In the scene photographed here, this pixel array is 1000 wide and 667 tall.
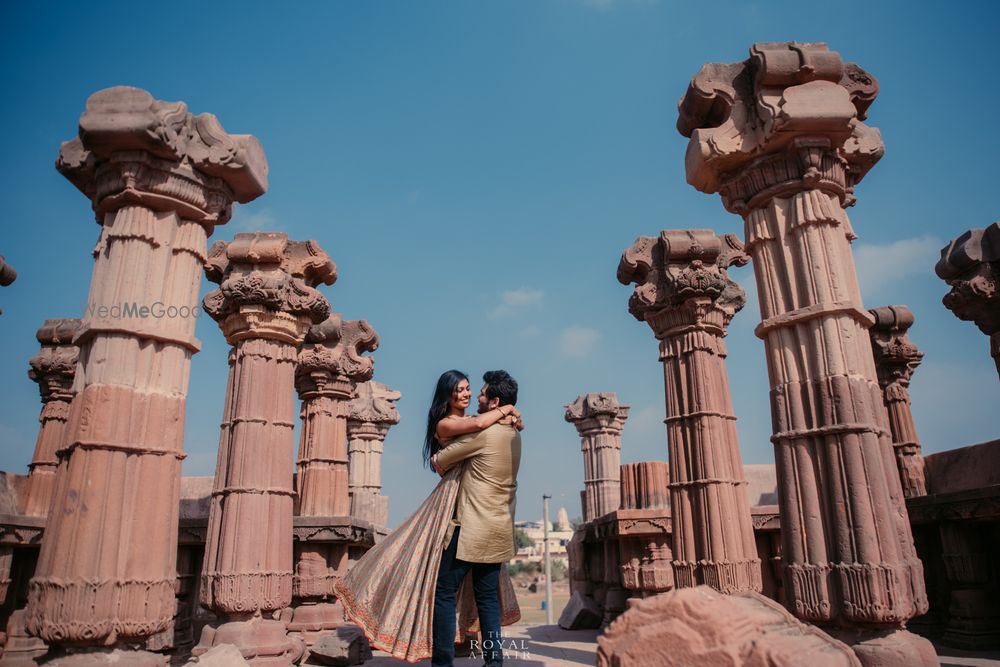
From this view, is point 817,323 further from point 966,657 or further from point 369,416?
point 369,416

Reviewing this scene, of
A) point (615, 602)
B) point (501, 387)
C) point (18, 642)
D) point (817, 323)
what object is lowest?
point (18, 642)

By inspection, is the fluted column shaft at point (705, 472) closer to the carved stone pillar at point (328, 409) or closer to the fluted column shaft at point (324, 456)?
the carved stone pillar at point (328, 409)

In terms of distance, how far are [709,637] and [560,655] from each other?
6.77 metres

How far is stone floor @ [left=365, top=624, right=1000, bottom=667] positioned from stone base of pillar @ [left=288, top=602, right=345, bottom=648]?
107cm

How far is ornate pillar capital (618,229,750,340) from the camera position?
8.80 metres

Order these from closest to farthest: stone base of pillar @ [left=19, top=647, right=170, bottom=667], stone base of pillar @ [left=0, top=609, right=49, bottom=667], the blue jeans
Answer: the blue jeans → stone base of pillar @ [left=19, top=647, right=170, bottom=667] → stone base of pillar @ [left=0, top=609, right=49, bottom=667]

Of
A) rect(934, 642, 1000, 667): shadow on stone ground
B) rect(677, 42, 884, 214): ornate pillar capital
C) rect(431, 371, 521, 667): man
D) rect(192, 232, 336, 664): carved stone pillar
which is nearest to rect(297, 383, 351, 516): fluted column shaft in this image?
rect(192, 232, 336, 664): carved stone pillar

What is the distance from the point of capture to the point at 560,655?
28.4 ft

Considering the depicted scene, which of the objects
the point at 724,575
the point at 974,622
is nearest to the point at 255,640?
the point at 724,575

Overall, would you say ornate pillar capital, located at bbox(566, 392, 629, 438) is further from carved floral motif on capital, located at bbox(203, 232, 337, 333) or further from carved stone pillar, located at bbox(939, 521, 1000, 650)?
carved floral motif on capital, located at bbox(203, 232, 337, 333)

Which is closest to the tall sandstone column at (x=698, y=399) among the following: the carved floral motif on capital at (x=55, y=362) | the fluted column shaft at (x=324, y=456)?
the fluted column shaft at (x=324, y=456)

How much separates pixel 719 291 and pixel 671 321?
74cm

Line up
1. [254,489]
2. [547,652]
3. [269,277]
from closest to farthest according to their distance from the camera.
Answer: [254,489] → [269,277] → [547,652]

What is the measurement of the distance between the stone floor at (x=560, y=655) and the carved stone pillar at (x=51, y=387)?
681cm
